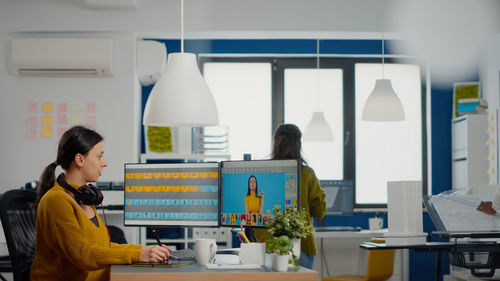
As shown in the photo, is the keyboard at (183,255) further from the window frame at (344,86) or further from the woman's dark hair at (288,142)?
the window frame at (344,86)

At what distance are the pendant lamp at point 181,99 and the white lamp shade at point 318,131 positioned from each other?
3034 mm

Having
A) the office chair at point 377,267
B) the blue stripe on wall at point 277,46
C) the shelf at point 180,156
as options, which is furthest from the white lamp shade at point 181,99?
the blue stripe on wall at point 277,46

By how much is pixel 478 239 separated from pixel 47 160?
364 cm

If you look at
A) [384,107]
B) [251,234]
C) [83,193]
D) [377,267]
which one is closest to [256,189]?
[251,234]

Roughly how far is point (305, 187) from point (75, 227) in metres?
1.48

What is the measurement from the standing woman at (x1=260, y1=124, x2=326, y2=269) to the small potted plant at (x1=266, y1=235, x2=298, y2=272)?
1.17 metres

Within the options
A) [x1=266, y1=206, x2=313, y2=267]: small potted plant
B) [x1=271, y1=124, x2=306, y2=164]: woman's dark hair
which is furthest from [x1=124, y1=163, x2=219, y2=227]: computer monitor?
[x1=271, y1=124, x2=306, y2=164]: woman's dark hair

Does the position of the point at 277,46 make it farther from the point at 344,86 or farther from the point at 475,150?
the point at 475,150

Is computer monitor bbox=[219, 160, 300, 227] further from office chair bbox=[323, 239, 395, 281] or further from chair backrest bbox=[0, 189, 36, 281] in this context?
office chair bbox=[323, 239, 395, 281]

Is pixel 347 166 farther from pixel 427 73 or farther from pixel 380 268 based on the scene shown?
pixel 380 268

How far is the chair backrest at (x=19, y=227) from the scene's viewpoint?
7.81ft

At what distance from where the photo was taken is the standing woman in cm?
345

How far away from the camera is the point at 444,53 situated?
6.58 metres

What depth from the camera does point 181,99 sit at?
2758 millimetres
